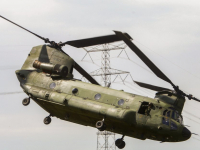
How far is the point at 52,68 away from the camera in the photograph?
29.9 m

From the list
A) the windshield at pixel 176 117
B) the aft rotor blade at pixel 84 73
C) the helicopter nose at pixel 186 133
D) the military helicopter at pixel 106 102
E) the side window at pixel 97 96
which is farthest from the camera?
the aft rotor blade at pixel 84 73

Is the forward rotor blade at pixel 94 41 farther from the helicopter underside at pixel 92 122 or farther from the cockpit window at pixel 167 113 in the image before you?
the cockpit window at pixel 167 113

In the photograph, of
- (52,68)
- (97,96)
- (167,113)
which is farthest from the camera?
(52,68)

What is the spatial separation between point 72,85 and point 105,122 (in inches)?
147

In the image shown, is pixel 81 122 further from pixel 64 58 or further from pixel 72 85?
pixel 64 58

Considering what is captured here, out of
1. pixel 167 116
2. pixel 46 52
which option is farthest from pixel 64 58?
pixel 167 116

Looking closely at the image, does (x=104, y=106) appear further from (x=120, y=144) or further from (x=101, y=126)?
(x=120, y=144)

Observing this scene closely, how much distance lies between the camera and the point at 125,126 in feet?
87.6

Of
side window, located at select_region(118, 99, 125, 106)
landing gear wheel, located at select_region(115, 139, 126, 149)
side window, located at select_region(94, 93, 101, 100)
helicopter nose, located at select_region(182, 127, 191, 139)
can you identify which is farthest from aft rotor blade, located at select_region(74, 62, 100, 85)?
helicopter nose, located at select_region(182, 127, 191, 139)

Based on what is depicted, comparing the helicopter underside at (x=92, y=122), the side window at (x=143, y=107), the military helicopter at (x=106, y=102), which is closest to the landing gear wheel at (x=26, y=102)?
the military helicopter at (x=106, y=102)

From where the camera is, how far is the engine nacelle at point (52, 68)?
29650 mm

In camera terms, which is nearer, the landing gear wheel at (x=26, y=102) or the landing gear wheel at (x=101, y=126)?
the landing gear wheel at (x=101, y=126)

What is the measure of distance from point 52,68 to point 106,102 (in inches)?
199

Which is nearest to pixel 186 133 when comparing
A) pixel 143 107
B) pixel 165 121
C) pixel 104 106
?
pixel 165 121
